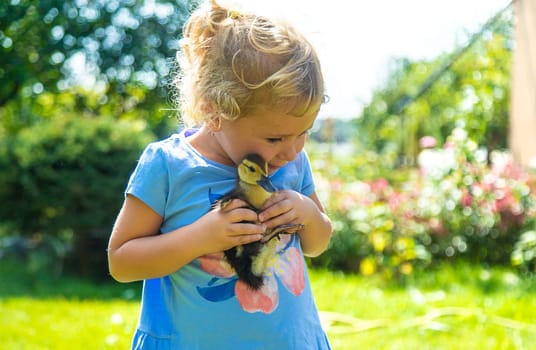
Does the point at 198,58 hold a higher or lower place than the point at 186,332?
higher

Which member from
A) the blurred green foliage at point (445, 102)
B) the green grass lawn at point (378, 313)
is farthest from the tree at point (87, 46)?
the blurred green foliage at point (445, 102)

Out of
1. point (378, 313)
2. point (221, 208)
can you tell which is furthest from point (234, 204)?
point (378, 313)

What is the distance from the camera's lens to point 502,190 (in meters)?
5.36

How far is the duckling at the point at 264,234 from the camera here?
54.7 inches

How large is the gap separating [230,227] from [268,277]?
0.17m

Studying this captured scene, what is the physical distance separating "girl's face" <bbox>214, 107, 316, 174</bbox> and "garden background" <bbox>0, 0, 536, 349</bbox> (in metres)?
2.12

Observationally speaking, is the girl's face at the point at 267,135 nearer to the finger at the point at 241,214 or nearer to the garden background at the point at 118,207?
the finger at the point at 241,214

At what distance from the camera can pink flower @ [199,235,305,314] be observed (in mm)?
1471

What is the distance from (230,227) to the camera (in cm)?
140

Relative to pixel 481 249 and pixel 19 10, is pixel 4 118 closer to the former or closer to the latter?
pixel 19 10

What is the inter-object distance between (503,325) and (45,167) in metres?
4.05

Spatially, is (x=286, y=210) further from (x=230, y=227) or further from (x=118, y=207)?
(x=118, y=207)

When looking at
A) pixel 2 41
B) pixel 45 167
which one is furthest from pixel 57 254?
pixel 2 41

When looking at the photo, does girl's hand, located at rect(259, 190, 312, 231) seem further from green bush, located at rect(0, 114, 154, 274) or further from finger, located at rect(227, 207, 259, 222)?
green bush, located at rect(0, 114, 154, 274)
